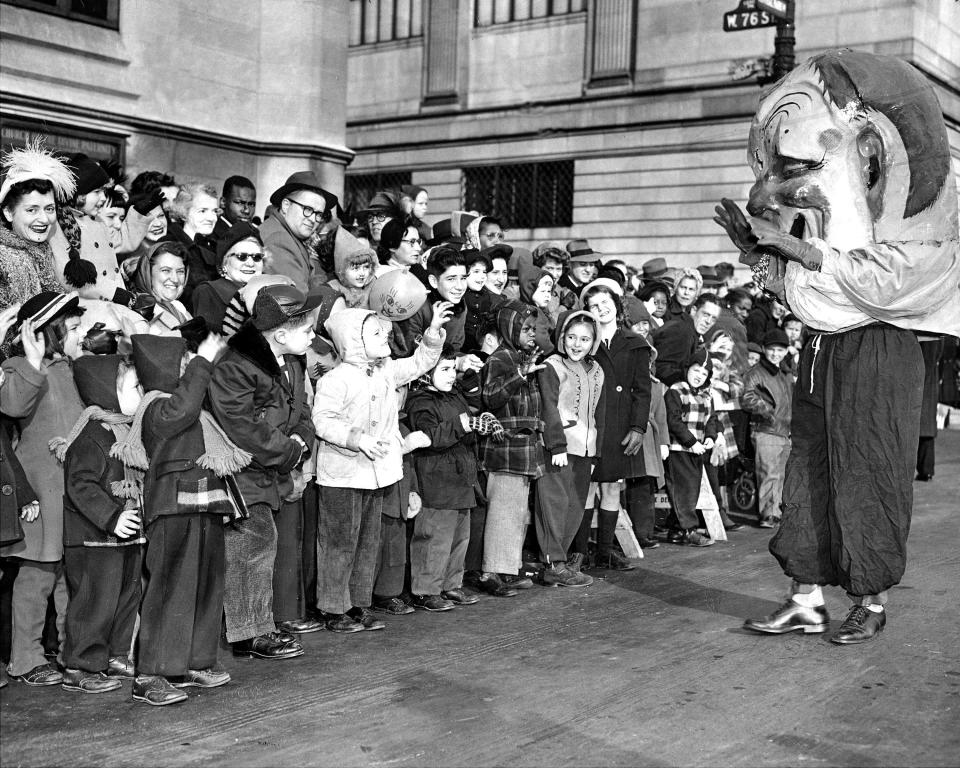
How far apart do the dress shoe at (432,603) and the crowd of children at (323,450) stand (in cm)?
1

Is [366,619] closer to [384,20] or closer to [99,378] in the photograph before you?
[99,378]

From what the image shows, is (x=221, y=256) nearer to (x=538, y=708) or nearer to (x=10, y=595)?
(x=10, y=595)

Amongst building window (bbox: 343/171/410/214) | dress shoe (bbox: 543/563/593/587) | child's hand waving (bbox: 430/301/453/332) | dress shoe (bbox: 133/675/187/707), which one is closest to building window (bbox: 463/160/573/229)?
building window (bbox: 343/171/410/214)

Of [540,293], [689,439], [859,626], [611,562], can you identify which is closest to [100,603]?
[859,626]

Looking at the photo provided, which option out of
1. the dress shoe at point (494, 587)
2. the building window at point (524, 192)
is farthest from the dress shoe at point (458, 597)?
the building window at point (524, 192)

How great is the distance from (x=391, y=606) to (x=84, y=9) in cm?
806

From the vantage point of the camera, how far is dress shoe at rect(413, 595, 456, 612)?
747 cm

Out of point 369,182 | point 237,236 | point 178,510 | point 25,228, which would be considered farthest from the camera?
point 369,182

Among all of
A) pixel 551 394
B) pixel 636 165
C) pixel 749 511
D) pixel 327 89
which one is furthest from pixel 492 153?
pixel 551 394

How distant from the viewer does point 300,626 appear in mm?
6820

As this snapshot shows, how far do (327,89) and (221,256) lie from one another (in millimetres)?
7565

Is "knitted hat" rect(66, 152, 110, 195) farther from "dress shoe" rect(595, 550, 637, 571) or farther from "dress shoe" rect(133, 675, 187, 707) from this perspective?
"dress shoe" rect(595, 550, 637, 571)

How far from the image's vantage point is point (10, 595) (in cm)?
589

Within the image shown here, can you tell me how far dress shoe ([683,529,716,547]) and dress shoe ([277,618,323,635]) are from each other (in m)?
4.05
